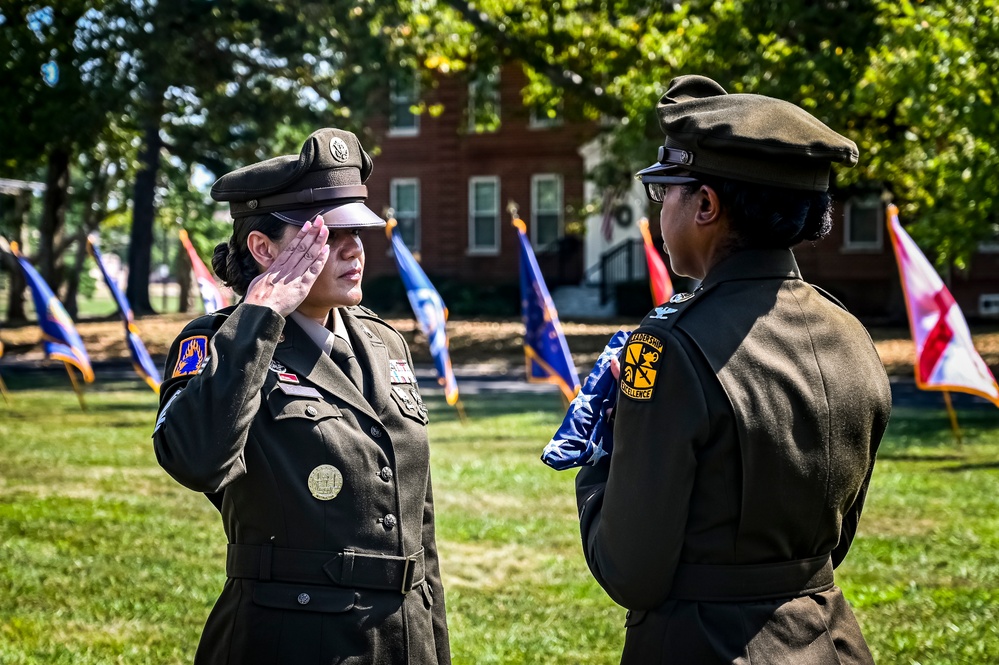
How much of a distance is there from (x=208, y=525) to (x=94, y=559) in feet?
4.11

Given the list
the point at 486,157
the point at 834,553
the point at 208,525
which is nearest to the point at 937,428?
the point at 208,525

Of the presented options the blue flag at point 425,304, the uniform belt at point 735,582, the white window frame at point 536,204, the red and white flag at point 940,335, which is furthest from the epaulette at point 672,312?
the white window frame at point 536,204

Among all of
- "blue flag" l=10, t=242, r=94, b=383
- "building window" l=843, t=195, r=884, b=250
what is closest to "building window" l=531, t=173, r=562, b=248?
"building window" l=843, t=195, r=884, b=250

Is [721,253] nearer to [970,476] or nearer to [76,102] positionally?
[970,476]

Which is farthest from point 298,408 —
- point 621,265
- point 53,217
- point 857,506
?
point 53,217

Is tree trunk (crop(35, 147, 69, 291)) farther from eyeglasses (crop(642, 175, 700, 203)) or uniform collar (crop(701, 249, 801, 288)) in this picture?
uniform collar (crop(701, 249, 801, 288))

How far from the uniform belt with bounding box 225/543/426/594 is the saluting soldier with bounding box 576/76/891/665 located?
0.65 m

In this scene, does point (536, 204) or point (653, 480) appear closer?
point (653, 480)

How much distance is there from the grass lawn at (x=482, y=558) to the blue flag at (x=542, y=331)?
893 millimetres

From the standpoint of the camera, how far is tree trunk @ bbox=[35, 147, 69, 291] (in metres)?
30.3

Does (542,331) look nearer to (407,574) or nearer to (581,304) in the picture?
(407,574)

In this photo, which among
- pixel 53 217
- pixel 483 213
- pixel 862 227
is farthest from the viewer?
pixel 483 213

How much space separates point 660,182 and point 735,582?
87 centimetres

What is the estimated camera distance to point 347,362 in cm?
309
